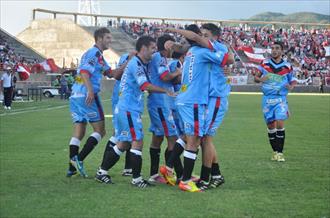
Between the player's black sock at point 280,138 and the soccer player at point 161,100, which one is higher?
the soccer player at point 161,100

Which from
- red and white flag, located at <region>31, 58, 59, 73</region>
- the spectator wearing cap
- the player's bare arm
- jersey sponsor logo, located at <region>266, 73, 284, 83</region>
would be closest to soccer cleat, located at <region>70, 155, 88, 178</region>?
the player's bare arm

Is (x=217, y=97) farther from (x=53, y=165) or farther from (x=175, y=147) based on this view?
(x=53, y=165)

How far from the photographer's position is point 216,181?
8.33 metres

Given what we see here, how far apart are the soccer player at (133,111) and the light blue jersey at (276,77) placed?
155 inches

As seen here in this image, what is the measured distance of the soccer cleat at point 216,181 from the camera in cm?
826

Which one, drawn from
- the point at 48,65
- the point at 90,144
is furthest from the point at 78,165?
the point at 48,65

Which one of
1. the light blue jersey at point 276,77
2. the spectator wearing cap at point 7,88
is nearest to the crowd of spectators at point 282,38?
the spectator wearing cap at point 7,88

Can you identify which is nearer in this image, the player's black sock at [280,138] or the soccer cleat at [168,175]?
the soccer cleat at [168,175]

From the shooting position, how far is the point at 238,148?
12961 millimetres

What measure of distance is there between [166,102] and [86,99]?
118 centimetres

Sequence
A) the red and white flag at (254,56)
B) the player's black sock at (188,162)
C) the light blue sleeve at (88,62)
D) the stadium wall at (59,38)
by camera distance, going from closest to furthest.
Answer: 1. the player's black sock at (188,162)
2. the light blue sleeve at (88,62)
3. the red and white flag at (254,56)
4. the stadium wall at (59,38)

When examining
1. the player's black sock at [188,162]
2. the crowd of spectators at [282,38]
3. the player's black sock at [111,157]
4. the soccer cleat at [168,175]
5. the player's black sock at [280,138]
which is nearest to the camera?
the player's black sock at [188,162]

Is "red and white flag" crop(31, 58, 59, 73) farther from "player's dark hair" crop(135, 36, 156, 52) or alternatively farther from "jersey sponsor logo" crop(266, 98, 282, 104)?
"player's dark hair" crop(135, 36, 156, 52)

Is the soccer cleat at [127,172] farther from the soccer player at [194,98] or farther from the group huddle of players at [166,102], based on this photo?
the soccer player at [194,98]
